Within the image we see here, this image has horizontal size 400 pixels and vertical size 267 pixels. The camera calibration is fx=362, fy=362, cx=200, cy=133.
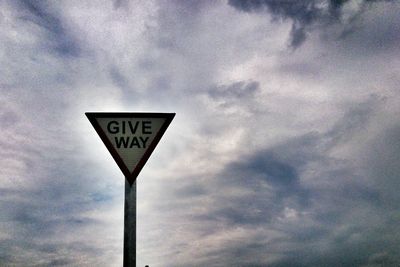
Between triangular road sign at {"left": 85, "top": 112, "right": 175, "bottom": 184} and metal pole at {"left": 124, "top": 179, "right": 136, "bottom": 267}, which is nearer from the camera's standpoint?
metal pole at {"left": 124, "top": 179, "right": 136, "bottom": 267}

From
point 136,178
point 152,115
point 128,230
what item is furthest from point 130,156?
point 128,230

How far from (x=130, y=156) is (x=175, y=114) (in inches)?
25.6

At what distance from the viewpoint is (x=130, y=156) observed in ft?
12.1

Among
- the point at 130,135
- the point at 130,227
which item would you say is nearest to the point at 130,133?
the point at 130,135

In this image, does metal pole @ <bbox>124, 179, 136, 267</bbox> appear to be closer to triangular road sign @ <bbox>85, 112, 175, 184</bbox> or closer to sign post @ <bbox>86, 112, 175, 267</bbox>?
sign post @ <bbox>86, 112, 175, 267</bbox>

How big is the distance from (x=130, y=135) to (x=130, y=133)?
0.02 metres

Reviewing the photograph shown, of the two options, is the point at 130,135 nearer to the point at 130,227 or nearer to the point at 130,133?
the point at 130,133

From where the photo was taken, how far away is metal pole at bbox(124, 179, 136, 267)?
3277 mm

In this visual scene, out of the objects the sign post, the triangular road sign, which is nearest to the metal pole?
the sign post

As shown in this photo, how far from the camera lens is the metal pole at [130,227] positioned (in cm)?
328

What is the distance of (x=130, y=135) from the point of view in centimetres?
Answer: 375

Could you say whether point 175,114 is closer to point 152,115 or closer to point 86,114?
point 152,115

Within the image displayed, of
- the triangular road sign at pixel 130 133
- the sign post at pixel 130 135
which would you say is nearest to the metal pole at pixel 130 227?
the sign post at pixel 130 135

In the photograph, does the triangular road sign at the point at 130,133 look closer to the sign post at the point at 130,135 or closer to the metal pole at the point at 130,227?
the sign post at the point at 130,135
